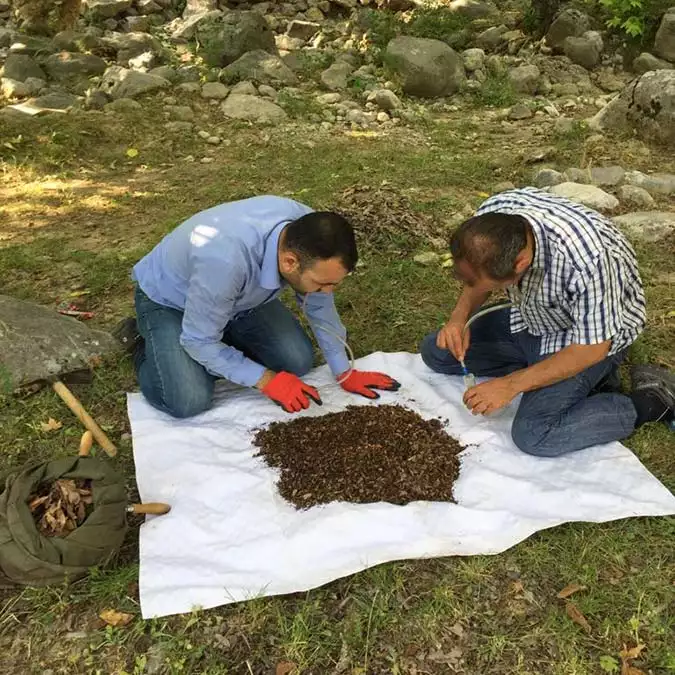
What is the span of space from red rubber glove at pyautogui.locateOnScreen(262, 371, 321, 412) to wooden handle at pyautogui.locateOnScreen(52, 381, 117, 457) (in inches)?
31.6

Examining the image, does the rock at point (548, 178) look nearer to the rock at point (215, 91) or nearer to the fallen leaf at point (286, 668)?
the rock at point (215, 91)

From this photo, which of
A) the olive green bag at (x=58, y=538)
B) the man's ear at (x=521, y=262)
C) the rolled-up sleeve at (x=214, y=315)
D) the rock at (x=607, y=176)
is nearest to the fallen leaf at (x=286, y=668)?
the olive green bag at (x=58, y=538)

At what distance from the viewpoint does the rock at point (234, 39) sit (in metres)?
9.38

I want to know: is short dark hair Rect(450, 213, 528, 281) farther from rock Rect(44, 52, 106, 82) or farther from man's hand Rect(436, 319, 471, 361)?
rock Rect(44, 52, 106, 82)

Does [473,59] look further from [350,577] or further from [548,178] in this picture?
[350,577]

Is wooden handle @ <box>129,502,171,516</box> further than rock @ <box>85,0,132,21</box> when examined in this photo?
No

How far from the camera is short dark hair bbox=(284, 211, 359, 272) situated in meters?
2.59

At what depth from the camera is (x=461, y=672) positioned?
2.17 m

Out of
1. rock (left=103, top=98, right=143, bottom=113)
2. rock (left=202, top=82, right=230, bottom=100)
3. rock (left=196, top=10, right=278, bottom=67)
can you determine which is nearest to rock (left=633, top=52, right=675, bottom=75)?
rock (left=196, top=10, right=278, bottom=67)

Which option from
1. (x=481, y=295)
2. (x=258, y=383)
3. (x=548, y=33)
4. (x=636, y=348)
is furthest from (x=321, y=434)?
(x=548, y=33)

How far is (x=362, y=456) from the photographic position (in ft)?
9.64

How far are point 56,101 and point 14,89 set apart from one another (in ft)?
2.83

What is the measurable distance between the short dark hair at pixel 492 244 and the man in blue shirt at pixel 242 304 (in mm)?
482

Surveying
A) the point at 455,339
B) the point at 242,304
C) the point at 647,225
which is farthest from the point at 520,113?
the point at 242,304
